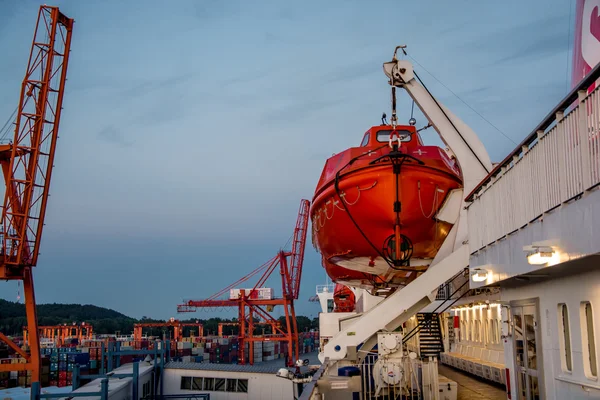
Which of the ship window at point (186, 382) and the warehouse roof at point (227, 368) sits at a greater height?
the warehouse roof at point (227, 368)

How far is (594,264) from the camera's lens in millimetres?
4160

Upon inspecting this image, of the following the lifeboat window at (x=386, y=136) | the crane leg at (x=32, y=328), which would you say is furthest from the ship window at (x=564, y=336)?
the crane leg at (x=32, y=328)

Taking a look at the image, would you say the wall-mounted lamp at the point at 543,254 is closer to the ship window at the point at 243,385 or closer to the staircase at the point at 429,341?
the staircase at the point at 429,341

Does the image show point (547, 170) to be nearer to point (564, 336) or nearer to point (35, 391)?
point (564, 336)

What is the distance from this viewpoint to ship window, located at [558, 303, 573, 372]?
506 cm

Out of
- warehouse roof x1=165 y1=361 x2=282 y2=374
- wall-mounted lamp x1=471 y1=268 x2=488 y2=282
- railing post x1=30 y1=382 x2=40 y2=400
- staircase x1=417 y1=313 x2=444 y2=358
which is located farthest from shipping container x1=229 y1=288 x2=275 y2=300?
wall-mounted lamp x1=471 y1=268 x2=488 y2=282

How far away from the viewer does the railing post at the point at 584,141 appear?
373 centimetres

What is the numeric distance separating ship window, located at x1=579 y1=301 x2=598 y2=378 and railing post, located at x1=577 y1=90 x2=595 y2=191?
4.31 feet

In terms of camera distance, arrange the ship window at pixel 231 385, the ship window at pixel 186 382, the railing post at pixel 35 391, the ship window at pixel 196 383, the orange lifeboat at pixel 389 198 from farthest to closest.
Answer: the ship window at pixel 186 382
the ship window at pixel 196 383
the ship window at pixel 231 385
the railing post at pixel 35 391
the orange lifeboat at pixel 389 198

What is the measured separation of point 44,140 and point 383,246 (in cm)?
1975

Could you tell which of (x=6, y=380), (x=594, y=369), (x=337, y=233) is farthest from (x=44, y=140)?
(x=594, y=369)

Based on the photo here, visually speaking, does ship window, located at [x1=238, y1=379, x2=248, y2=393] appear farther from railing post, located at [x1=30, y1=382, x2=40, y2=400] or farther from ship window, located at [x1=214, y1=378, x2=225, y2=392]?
railing post, located at [x1=30, y1=382, x2=40, y2=400]

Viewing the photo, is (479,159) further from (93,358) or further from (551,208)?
(93,358)

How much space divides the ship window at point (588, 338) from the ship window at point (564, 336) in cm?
41
